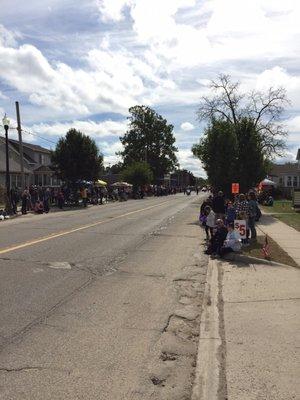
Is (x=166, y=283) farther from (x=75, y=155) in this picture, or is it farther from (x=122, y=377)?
(x=75, y=155)

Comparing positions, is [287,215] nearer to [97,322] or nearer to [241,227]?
[241,227]

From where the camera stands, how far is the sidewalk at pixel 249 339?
487 centimetres

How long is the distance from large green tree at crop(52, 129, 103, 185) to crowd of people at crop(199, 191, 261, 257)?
99.8 feet

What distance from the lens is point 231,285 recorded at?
9828mm

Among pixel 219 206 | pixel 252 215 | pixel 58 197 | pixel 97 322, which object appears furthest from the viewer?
pixel 58 197

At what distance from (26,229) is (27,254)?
7.83m

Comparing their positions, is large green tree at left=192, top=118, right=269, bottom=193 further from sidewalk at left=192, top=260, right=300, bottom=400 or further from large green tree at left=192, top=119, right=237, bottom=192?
sidewalk at left=192, top=260, right=300, bottom=400

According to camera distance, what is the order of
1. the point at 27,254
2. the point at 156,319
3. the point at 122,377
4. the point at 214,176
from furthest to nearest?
the point at 214,176
the point at 27,254
the point at 156,319
the point at 122,377

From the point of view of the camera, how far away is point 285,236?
18.4 metres

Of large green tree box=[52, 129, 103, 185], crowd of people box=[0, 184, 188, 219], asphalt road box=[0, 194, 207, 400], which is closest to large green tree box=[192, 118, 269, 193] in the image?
crowd of people box=[0, 184, 188, 219]

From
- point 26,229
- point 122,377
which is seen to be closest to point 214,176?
point 26,229

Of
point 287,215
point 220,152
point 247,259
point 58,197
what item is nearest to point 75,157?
point 58,197

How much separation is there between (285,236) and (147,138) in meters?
99.9

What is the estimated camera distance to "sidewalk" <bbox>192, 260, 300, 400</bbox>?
487cm
